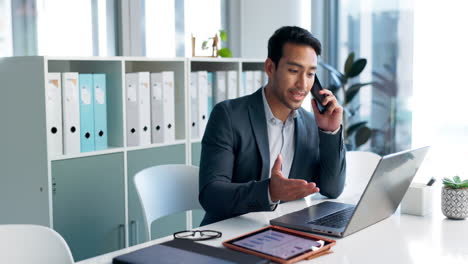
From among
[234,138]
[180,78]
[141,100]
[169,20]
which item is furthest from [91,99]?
[169,20]

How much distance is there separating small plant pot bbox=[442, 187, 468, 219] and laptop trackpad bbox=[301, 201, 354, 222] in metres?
0.32

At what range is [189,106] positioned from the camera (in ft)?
10.6

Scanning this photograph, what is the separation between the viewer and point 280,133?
7.38 ft

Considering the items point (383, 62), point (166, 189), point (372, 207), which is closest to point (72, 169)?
point (166, 189)

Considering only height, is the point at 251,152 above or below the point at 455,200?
above

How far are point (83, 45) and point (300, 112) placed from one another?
159 centimetres

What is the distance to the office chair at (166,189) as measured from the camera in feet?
7.46

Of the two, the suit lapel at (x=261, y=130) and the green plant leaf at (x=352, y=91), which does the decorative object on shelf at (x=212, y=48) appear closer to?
the green plant leaf at (x=352, y=91)

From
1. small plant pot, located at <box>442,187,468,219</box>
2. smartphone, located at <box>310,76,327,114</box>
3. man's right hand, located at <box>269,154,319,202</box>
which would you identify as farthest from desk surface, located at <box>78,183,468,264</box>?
smartphone, located at <box>310,76,327,114</box>

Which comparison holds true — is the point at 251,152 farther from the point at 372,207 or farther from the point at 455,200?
the point at 455,200

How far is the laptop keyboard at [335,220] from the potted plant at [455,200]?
0.31 m

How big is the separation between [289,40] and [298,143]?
1.31 feet

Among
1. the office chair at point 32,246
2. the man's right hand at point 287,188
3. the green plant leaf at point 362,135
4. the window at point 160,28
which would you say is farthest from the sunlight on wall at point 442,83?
the office chair at point 32,246

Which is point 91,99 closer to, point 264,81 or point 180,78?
point 180,78
